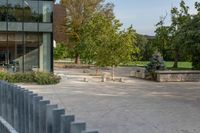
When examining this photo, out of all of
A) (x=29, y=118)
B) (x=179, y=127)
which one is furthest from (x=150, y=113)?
(x=29, y=118)

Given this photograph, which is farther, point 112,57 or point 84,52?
point 84,52

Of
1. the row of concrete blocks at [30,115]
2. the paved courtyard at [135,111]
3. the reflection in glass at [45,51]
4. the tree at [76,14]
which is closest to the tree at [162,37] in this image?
the tree at [76,14]

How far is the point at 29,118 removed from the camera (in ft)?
14.4

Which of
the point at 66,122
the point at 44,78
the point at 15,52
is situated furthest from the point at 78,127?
the point at 15,52

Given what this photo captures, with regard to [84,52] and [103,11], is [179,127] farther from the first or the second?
[103,11]

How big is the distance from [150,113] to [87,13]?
4901 cm

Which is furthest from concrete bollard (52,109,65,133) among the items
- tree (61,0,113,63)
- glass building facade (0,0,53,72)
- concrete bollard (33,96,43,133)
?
tree (61,0,113,63)

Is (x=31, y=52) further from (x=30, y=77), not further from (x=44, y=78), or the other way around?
(x=44, y=78)

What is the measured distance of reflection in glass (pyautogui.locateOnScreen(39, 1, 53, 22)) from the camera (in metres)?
34.1

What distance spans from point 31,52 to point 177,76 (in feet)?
38.2

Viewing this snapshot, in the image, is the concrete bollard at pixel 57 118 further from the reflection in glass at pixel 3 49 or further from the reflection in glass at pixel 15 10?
the reflection in glass at pixel 15 10

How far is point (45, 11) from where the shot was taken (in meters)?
34.3

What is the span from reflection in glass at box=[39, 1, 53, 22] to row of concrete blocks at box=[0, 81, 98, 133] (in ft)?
93.2

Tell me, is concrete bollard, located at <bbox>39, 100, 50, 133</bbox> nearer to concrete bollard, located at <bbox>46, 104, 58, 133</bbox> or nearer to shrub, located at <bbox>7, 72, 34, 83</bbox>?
concrete bollard, located at <bbox>46, 104, 58, 133</bbox>
